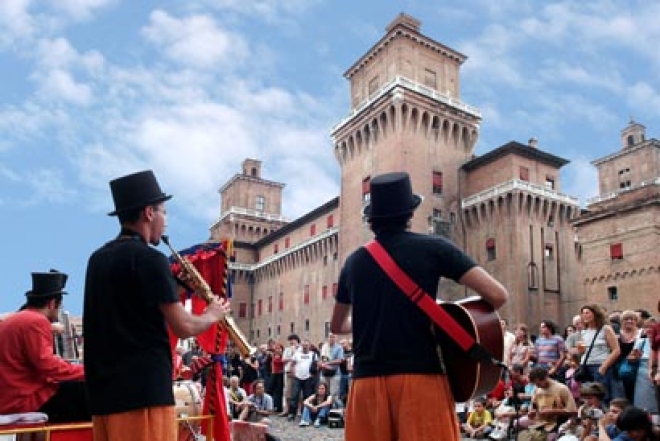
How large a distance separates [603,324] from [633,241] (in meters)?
32.7

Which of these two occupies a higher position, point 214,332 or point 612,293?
point 612,293

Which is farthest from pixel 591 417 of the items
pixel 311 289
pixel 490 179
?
pixel 311 289

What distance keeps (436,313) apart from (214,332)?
14.8 ft

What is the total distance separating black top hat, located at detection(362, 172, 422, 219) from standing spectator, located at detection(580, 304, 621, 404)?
6703 millimetres

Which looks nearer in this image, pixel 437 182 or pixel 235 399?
pixel 235 399

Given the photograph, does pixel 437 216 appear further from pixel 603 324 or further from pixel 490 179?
pixel 603 324

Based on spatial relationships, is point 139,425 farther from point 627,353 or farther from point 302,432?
point 302,432

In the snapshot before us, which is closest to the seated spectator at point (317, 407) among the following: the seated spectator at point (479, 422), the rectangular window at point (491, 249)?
the seated spectator at point (479, 422)

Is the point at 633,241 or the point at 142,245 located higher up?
the point at 633,241

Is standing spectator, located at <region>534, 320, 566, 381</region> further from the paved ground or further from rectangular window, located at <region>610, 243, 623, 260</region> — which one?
rectangular window, located at <region>610, 243, 623, 260</region>

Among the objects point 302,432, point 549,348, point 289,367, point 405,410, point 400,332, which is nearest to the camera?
point 405,410

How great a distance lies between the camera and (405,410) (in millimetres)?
2826

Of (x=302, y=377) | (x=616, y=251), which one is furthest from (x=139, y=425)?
(x=616, y=251)

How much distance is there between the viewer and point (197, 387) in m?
7.46
